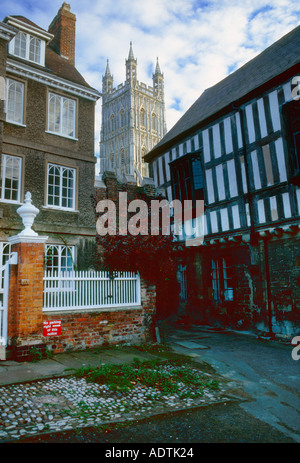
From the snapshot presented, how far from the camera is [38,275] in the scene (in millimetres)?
6445

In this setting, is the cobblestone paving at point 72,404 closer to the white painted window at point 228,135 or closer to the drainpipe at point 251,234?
the drainpipe at point 251,234

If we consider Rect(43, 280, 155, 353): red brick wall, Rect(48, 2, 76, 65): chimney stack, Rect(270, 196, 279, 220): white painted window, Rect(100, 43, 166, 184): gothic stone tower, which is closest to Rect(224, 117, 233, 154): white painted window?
Rect(270, 196, 279, 220): white painted window

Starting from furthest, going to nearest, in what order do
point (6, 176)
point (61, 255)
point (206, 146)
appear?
1. point (206, 146)
2. point (61, 255)
3. point (6, 176)

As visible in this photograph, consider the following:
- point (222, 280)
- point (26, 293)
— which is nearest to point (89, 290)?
point (26, 293)

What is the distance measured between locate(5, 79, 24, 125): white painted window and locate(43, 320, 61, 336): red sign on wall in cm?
760

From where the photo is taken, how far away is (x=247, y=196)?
36.9 ft

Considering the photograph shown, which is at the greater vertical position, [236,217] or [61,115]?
[61,115]

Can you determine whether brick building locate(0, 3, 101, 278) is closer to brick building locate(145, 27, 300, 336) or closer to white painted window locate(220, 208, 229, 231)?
brick building locate(145, 27, 300, 336)

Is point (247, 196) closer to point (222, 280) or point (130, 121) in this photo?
point (222, 280)

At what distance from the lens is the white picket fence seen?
6.86 m

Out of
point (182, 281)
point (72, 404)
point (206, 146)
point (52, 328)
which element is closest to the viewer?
point (72, 404)

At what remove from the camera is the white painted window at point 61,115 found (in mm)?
12477

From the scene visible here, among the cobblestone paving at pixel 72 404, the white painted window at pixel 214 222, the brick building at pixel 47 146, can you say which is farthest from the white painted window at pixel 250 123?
the cobblestone paving at pixel 72 404

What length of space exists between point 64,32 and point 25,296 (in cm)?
1363
